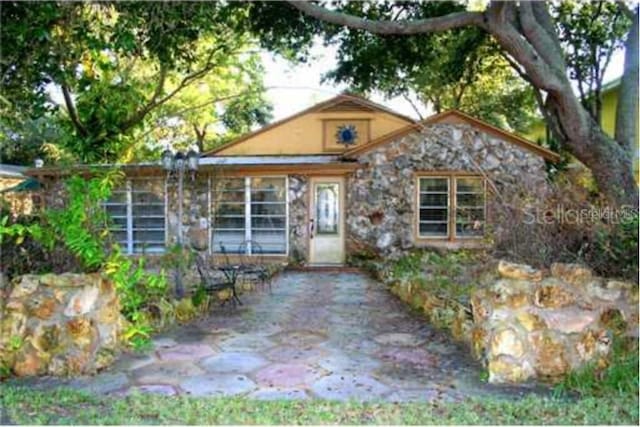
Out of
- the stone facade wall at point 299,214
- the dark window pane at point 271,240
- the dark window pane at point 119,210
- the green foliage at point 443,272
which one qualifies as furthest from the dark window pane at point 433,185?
the dark window pane at point 119,210

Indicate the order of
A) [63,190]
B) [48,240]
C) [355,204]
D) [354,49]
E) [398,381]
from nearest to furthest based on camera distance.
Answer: [398,381] < [48,240] < [63,190] < [354,49] < [355,204]

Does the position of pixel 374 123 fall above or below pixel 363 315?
above

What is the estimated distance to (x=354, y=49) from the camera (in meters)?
9.31

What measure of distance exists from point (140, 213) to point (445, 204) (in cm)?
777

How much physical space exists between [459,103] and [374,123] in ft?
17.9

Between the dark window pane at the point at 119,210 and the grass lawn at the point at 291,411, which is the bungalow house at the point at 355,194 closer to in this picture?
the dark window pane at the point at 119,210

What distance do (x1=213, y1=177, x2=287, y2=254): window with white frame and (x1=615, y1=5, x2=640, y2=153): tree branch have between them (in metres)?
7.64

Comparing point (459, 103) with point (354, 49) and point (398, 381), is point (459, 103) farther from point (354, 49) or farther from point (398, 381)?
point (398, 381)

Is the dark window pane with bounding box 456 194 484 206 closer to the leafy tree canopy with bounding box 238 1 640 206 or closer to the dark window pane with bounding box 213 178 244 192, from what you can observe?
the leafy tree canopy with bounding box 238 1 640 206

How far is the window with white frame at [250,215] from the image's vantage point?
12.9 meters

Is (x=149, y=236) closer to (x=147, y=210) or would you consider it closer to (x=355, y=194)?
(x=147, y=210)

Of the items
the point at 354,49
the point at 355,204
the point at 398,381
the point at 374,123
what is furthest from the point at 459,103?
the point at 398,381

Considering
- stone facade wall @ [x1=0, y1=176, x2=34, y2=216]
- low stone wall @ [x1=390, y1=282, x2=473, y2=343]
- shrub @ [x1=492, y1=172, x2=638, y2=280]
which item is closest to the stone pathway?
low stone wall @ [x1=390, y1=282, x2=473, y2=343]

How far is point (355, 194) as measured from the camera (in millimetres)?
12656
